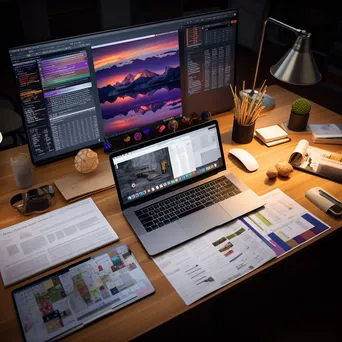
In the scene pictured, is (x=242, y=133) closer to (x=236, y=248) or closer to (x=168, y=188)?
(x=168, y=188)

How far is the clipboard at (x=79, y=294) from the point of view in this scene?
103 cm

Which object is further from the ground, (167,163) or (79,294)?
(167,163)

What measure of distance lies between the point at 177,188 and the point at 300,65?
0.71m

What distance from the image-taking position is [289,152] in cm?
169

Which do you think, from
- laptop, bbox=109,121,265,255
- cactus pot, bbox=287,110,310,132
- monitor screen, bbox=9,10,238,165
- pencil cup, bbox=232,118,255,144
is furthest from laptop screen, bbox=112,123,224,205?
cactus pot, bbox=287,110,310,132

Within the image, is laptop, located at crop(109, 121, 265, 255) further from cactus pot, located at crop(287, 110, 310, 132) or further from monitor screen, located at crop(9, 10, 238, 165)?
cactus pot, located at crop(287, 110, 310, 132)

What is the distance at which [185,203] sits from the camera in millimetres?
1402

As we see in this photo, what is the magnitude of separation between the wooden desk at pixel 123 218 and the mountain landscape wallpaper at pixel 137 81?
21cm

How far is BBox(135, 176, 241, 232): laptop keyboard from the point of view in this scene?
4.38ft

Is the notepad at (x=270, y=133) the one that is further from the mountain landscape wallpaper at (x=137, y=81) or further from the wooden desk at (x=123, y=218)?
the mountain landscape wallpaper at (x=137, y=81)

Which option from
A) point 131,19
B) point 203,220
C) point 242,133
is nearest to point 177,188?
point 203,220

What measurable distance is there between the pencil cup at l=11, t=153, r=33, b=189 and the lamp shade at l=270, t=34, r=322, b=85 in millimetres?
1068

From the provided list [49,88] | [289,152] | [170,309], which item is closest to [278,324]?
[170,309]

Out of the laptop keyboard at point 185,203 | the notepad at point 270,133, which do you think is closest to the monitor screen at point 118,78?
the notepad at point 270,133
